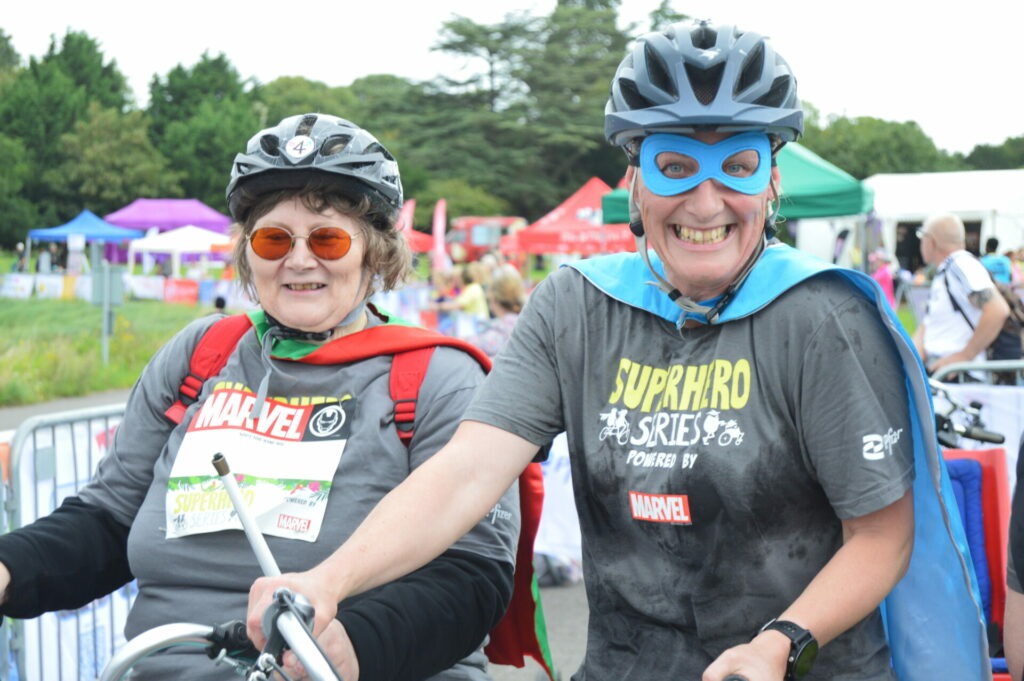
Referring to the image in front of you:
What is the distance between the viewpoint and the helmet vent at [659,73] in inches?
80.7

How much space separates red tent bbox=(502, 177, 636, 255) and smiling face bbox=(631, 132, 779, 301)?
24059 mm

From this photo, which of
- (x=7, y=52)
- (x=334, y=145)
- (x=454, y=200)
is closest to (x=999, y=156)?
(x=454, y=200)

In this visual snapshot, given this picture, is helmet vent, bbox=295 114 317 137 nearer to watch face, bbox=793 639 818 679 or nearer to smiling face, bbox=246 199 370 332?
smiling face, bbox=246 199 370 332

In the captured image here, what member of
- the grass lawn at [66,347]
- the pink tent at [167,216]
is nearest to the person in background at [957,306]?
the grass lawn at [66,347]

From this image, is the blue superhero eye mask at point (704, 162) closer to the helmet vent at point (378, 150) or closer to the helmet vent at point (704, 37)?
the helmet vent at point (704, 37)

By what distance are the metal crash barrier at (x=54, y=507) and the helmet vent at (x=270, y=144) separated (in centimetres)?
200

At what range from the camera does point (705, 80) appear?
6.72ft

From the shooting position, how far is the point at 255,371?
2.66 metres

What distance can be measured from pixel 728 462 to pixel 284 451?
104 centimetres

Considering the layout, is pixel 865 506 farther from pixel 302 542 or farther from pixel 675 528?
pixel 302 542

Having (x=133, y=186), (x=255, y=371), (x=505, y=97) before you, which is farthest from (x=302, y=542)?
(x=505, y=97)

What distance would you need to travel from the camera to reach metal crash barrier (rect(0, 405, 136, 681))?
4.12 meters

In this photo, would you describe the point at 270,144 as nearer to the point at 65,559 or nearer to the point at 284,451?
the point at 284,451

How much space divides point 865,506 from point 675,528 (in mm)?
322
